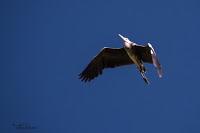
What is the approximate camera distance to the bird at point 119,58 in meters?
25.1

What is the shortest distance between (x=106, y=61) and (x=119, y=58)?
44cm

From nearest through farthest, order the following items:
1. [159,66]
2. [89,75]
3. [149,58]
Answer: [159,66]
[149,58]
[89,75]

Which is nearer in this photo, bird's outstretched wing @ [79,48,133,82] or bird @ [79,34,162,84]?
→ bird @ [79,34,162,84]

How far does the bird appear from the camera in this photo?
82.4 feet

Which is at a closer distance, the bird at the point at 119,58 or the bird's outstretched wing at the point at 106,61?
the bird at the point at 119,58

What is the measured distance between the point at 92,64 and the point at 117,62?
31.7 inches

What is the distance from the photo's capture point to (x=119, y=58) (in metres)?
26.2

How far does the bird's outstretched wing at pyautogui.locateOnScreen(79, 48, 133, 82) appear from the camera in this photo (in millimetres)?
26141

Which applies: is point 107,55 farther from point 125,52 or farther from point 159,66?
point 159,66

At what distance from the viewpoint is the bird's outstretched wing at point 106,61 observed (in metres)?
26.1

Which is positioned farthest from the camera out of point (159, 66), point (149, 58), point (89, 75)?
point (89, 75)

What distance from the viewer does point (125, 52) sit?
26.1m

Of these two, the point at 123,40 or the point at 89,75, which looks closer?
the point at 123,40

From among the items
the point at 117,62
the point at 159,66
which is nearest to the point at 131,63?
the point at 117,62
